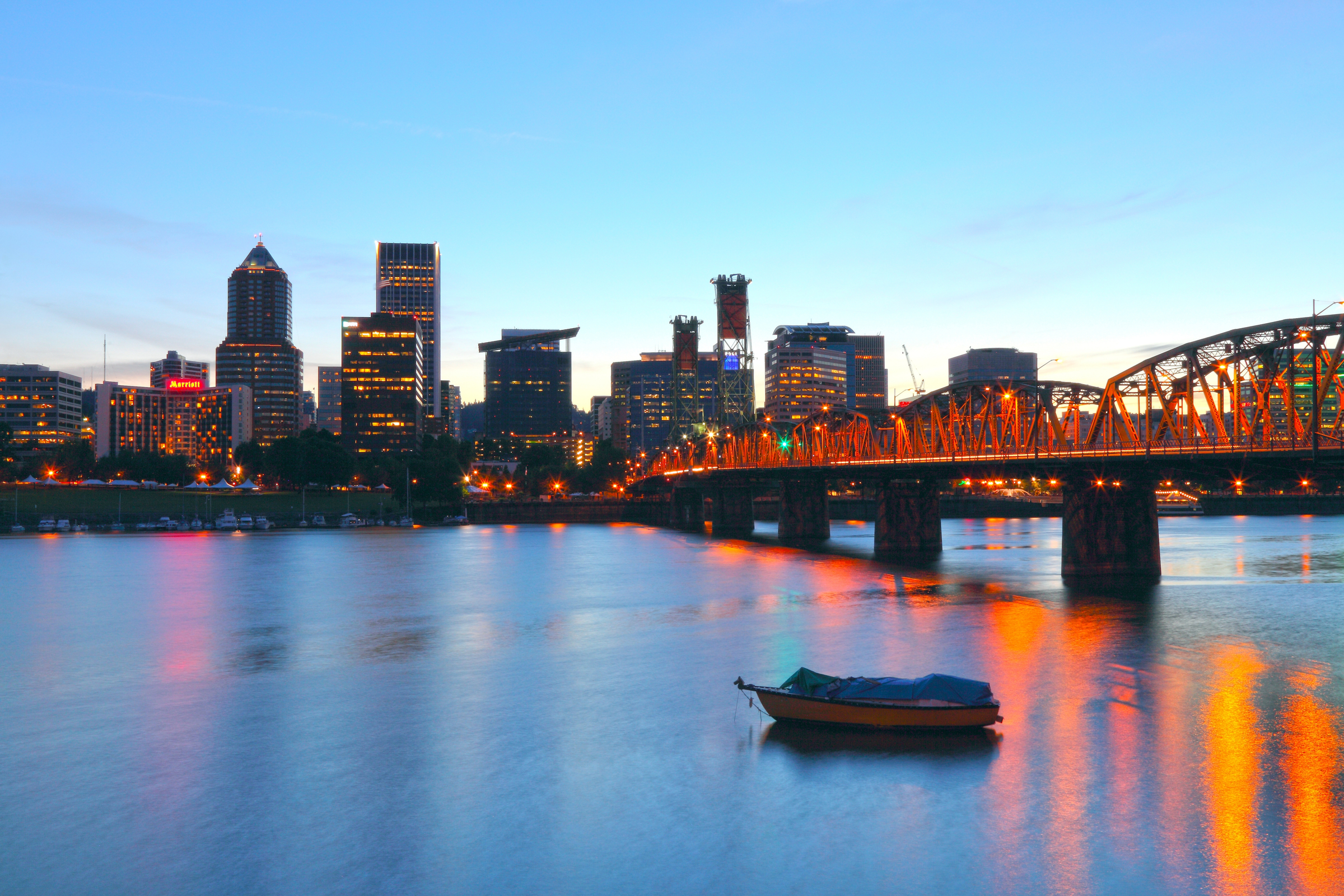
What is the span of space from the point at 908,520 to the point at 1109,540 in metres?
45.3

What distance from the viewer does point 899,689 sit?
37.9 m

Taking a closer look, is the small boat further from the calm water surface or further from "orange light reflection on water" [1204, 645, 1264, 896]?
"orange light reflection on water" [1204, 645, 1264, 896]

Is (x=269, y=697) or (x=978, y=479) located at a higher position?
(x=978, y=479)

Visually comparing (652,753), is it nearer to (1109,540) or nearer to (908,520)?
(1109,540)

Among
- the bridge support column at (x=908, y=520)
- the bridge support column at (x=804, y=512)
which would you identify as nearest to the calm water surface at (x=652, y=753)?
the bridge support column at (x=908, y=520)

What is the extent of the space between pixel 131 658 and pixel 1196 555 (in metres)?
117

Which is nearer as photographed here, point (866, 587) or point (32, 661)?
point (32, 661)

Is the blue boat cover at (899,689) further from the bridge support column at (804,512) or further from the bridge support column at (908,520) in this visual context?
the bridge support column at (804,512)

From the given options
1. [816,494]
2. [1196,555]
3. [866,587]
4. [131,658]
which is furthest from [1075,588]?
[816,494]

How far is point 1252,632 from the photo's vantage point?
62.3 meters

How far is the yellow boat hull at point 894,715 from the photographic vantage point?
3691cm

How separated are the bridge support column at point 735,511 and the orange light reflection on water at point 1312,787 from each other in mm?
149144

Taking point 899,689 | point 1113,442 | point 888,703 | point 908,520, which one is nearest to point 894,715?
point 888,703

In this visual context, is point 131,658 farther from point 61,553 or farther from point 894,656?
point 61,553
